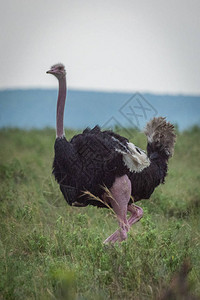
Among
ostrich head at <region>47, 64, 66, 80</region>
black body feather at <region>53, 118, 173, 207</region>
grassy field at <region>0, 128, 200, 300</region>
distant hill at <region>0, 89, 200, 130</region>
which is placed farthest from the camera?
distant hill at <region>0, 89, 200, 130</region>

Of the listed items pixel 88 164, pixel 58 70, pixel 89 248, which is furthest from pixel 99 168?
pixel 58 70

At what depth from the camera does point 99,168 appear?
472cm

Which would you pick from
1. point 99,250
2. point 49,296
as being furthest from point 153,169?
point 49,296

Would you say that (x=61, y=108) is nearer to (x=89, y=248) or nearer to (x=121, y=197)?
(x=121, y=197)

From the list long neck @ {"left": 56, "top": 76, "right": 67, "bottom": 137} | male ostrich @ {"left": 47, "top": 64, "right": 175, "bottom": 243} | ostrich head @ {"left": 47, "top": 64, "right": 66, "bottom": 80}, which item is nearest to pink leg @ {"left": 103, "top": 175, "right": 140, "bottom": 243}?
male ostrich @ {"left": 47, "top": 64, "right": 175, "bottom": 243}

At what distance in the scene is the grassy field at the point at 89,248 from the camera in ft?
12.7

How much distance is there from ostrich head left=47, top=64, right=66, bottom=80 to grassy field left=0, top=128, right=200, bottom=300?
1334mm

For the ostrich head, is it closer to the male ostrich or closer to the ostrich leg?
the male ostrich

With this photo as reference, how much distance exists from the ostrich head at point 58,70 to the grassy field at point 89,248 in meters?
1.33

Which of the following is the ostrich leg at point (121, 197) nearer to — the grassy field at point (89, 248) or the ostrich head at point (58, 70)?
the grassy field at point (89, 248)

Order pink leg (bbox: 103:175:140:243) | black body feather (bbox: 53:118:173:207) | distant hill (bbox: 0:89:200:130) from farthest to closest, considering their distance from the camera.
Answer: distant hill (bbox: 0:89:200:130), pink leg (bbox: 103:175:140:243), black body feather (bbox: 53:118:173:207)

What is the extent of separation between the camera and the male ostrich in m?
4.72

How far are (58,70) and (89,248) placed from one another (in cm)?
174

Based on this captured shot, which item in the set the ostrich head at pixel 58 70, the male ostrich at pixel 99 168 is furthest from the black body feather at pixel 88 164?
the ostrich head at pixel 58 70
